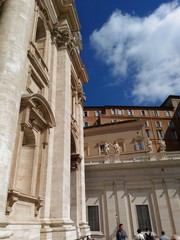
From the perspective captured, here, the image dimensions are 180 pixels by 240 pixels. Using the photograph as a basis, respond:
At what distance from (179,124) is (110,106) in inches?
579

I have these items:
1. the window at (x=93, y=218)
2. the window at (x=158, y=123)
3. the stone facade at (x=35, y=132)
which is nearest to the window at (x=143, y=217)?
the window at (x=93, y=218)

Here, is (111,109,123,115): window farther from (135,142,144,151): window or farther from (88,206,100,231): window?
(88,206,100,231): window

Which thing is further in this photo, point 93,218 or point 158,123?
point 158,123

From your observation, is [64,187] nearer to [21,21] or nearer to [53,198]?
[53,198]

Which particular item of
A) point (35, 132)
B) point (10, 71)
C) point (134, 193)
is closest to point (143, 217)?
point (134, 193)

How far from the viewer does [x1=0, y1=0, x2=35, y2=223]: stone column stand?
5.00 m

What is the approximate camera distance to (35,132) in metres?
8.18

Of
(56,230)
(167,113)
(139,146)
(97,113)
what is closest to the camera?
(56,230)

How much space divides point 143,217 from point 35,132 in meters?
13.7

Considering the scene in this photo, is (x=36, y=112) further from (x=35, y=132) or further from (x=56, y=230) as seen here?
(x=56, y=230)

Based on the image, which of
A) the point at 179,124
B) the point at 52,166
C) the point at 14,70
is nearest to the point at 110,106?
the point at 179,124

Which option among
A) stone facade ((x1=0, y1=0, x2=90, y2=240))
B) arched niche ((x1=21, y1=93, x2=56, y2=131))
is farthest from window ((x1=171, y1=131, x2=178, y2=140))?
arched niche ((x1=21, y1=93, x2=56, y2=131))

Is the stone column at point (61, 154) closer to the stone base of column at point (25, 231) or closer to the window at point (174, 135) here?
the stone base of column at point (25, 231)

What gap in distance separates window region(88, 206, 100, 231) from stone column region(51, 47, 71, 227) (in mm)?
9825
